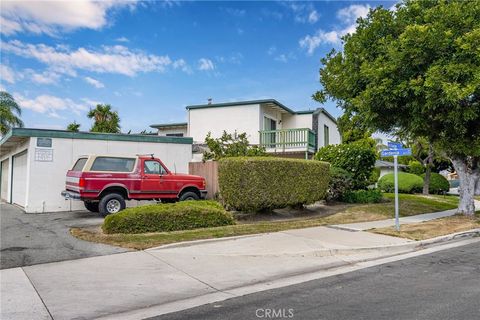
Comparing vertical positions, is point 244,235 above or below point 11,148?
below

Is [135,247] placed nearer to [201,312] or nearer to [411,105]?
[201,312]

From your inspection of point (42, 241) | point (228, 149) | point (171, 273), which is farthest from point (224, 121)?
point (171, 273)

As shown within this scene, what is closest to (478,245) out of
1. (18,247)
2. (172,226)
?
(172,226)

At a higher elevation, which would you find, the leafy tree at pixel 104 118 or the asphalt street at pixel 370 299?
the leafy tree at pixel 104 118

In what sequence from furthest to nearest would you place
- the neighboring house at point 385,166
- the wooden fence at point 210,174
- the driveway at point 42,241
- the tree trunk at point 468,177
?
the neighboring house at point 385,166 < the wooden fence at point 210,174 < the tree trunk at point 468,177 < the driveway at point 42,241

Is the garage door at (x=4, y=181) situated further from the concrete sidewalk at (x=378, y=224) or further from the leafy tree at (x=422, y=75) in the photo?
the concrete sidewalk at (x=378, y=224)

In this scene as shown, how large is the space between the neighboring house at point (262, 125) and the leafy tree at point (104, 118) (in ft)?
11.1

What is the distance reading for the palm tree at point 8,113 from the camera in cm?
3008

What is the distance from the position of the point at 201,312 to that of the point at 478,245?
8.49 metres

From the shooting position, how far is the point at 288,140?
24.2 m

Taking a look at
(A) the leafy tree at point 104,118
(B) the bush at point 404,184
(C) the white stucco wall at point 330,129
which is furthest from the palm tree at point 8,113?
(B) the bush at point 404,184

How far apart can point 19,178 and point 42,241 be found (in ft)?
34.1

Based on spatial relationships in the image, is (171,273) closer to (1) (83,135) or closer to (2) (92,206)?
(2) (92,206)

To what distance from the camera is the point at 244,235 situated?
10.5m
